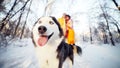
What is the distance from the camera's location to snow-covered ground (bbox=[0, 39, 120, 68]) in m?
2.82

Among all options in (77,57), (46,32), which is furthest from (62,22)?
(77,57)

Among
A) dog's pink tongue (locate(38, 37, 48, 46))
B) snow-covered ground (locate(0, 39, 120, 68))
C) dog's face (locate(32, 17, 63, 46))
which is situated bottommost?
snow-covered ground (locate(0, 39, 120, 68))

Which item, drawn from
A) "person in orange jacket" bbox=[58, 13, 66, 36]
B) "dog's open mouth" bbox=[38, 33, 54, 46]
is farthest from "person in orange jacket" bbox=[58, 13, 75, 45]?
"dog's open mouth" bbox=[38, 33, 54, 46]

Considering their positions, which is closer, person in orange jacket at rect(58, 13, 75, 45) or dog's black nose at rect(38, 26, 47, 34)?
dog's black nose at rect(38, 26, 47, 34)

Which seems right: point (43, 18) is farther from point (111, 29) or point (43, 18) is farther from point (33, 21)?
point (111, 29)

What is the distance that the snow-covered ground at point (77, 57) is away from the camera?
282 cm

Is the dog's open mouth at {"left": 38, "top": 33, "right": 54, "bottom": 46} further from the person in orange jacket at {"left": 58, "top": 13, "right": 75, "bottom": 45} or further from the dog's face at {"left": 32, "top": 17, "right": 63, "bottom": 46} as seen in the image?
the person in orange jacket at {"left": 58, "top": 13, "right": 75, "bottom": 45}

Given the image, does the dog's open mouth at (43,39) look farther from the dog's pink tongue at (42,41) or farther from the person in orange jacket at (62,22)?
the person in orange jacket at (62,22)

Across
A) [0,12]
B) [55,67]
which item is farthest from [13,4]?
[55,67]

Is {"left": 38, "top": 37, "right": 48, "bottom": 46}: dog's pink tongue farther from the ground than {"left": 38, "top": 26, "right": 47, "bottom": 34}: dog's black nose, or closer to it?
closer to it

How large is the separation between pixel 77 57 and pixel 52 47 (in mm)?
280

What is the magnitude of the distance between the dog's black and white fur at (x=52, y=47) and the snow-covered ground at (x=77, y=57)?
9cm

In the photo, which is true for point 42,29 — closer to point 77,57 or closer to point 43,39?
point 43,39

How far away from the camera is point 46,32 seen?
272 cm
